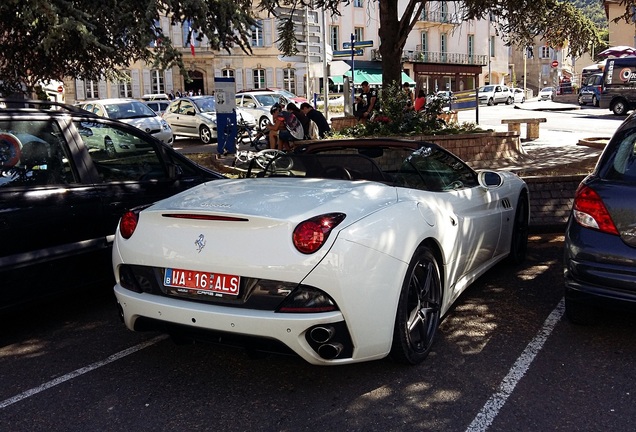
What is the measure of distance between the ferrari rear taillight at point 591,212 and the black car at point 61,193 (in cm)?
335

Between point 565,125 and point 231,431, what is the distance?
81.2 ft

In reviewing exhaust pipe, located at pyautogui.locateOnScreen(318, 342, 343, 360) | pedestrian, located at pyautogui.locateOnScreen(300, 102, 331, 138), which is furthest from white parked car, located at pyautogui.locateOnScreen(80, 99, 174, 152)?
exhaust pipe, located at pyautogui.locateOnScreen(318, 342, 343, 360)

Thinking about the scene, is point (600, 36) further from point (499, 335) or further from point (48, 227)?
point (48, 227)

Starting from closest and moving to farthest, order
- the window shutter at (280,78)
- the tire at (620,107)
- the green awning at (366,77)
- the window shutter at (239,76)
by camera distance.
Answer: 1. the tire at (620,107)
2. the green awning at (366,77)
3. the window shutter at (239,76)
4. the window shutter at (280,78)

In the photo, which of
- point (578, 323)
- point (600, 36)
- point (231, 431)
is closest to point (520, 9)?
point (600, 36)

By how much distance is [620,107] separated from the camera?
31953 millimetres

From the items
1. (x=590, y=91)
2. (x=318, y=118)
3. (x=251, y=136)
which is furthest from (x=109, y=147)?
(x=590, y=91)

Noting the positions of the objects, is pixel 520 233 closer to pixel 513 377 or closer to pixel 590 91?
pixel 513 377

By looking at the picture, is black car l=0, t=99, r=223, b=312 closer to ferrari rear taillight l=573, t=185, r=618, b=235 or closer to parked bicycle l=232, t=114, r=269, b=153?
ferrari rear taillight l=573, t=185, r=618, b=235

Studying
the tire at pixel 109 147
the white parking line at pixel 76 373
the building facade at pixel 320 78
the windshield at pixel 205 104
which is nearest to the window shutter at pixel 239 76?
the building facade at pixel 320 78

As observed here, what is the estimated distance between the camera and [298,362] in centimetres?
410

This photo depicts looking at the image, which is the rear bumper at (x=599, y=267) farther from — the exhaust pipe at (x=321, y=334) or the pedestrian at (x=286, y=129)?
the pedestrian at (x=286, y=129)

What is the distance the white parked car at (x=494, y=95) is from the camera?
160 ft

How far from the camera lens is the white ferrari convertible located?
3.38 meters
